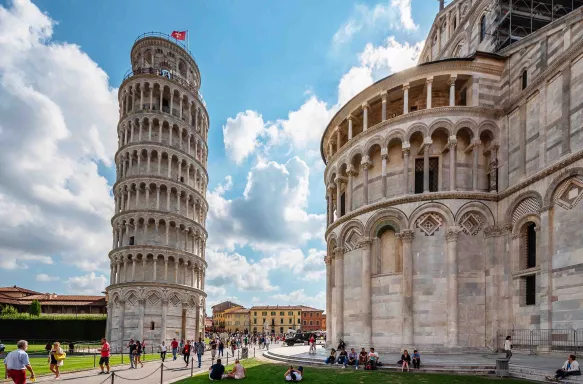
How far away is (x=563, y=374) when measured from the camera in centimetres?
1484

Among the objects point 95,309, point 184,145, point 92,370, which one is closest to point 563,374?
point 92,370

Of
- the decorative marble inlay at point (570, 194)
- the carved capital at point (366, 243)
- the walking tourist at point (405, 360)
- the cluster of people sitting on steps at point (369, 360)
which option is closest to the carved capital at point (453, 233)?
the carved capital at point (366, 243)

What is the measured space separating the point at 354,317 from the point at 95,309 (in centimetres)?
6665

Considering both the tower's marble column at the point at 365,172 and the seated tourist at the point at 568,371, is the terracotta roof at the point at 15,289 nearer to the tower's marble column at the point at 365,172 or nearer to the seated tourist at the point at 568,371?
the tower's marble column at the point at 365,172

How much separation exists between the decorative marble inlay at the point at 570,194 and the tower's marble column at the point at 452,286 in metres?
5.26

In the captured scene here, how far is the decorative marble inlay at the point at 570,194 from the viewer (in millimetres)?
20312

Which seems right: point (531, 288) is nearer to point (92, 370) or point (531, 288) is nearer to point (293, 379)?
point (293, 379)

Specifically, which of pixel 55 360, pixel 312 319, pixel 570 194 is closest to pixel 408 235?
pixel 570 194

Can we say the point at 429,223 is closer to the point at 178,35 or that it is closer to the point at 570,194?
the point at 570,194

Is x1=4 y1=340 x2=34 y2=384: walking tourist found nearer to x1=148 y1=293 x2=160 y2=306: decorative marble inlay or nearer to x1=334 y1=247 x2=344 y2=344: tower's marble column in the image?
x1=334 y1=247 x2=344 y2=344: tower's marble column

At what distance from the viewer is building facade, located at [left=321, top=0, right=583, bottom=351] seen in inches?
846

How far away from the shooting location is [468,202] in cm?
2559

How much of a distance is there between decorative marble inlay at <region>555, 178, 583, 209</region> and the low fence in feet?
17.3

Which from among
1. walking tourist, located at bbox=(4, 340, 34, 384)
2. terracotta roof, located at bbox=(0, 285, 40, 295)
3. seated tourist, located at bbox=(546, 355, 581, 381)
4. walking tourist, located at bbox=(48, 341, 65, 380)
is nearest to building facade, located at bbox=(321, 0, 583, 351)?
seated tourist, located at bbox=(546, 355, 581, 381)
